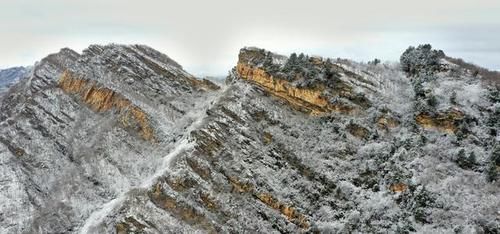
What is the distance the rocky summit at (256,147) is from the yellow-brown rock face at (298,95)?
0.12m

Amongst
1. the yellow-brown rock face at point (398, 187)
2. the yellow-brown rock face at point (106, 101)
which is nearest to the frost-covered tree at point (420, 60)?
the yellow-brown rock face at point (398, 187)

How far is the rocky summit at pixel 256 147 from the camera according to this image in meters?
38.1

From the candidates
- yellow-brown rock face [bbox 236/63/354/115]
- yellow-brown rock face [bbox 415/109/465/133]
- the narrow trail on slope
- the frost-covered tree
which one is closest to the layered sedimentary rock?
yellow-brown rock face [bbox 236/63/354/115]

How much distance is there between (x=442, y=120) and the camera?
1812 inches

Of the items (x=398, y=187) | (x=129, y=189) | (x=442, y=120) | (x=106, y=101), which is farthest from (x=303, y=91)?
(x=106, y=101)

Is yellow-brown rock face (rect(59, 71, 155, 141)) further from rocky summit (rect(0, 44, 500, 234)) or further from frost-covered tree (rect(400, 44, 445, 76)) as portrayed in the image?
frost-covered tree (rect(400, 44, 445, 76))

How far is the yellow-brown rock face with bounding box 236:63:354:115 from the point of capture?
157 ft

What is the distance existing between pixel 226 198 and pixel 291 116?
37.0ft

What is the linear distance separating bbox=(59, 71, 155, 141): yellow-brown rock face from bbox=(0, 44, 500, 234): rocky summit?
12 centimetres

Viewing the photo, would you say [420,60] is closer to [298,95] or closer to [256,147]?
[298,95]

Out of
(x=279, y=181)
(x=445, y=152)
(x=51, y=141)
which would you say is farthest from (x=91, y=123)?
(x=445, y=152)

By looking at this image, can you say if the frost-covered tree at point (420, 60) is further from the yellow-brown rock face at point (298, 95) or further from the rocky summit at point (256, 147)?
the yellow-brown rock face at point (298, 95)

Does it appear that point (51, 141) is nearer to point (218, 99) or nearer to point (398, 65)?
point (218, 99)

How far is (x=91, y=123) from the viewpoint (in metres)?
49.5
